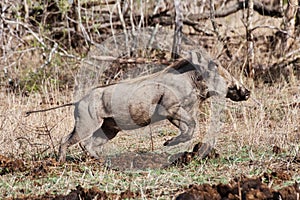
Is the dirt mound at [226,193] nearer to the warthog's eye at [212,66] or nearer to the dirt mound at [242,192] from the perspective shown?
the dirt mound at [242,192]

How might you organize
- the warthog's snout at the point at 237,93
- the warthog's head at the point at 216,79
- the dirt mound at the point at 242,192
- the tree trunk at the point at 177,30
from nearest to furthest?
the dirt mound at the point at 242,192, the warthog's head at the point at 216,79, the warthog's snout at the point at 237,93, the tree trunk at the point at 177,30

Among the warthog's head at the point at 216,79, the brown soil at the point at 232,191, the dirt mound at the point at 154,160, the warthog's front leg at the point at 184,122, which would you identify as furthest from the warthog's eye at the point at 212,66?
the brown soil at the point at 232,191

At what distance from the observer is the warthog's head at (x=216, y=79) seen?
5.18 metres

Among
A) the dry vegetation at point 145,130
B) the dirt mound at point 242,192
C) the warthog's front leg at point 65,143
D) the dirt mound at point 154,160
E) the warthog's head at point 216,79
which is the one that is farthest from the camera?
the warthog's head at point 216,79

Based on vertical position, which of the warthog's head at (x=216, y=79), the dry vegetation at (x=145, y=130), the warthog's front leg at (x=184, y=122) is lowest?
the dry vegetation at (x=145, y=130)

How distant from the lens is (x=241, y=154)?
199 inches

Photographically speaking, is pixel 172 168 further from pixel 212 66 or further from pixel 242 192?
pixel 242 192

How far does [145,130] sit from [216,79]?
4.70 ft

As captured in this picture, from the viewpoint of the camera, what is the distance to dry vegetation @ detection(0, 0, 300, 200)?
4.02m

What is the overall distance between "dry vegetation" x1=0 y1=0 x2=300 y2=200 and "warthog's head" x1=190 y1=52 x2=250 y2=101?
499mm

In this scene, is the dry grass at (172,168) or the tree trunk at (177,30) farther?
the tree trunk at (177,30)

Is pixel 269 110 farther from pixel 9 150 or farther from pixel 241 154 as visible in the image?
pixel 9 150

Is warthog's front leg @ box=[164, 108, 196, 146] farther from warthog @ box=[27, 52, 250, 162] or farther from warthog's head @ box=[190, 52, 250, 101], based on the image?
warthog's head @ box=[190, 52, 250, 101]

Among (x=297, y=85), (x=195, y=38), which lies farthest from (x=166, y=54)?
(x=297, y=85)
